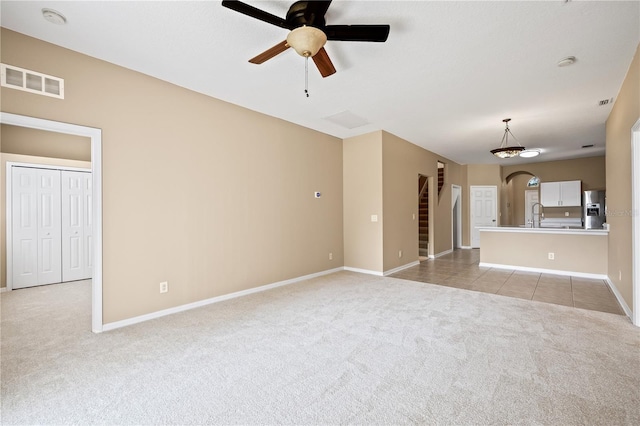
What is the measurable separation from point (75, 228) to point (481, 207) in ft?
34.4

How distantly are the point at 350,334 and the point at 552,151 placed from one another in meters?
7.90

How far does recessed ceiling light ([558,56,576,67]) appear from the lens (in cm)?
304

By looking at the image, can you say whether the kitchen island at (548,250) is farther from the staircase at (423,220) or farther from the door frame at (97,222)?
the door frame at (97,222)

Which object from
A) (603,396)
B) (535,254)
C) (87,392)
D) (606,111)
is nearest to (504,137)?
(606,111)

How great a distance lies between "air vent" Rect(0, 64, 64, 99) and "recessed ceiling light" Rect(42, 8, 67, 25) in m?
0.55

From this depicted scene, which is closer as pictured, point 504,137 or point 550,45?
point 550,45

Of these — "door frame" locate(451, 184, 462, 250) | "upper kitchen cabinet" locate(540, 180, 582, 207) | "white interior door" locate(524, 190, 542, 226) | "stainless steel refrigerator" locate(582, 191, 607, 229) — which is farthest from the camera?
"white interior door" locate(524, 190, 542, 226)

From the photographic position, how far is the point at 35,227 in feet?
16.4

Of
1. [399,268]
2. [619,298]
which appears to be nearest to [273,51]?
[399,268]

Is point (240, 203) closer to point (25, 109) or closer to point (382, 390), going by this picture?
point (25, 109)

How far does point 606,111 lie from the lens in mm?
4609

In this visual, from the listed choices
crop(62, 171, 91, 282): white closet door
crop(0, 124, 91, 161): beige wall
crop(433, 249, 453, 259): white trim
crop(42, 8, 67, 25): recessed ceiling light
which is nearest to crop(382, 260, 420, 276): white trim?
crop(433, 249, 453, 259): white trim

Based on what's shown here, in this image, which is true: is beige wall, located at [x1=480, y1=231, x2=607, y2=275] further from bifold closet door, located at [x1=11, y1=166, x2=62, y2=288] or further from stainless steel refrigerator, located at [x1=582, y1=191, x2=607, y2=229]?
bifold closet door, located at [x1=11, y1=166, x2=62, y2=288]

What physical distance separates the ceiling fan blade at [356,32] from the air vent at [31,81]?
8.66 feet
